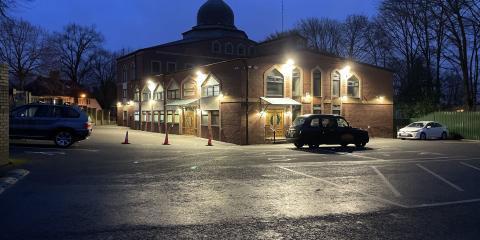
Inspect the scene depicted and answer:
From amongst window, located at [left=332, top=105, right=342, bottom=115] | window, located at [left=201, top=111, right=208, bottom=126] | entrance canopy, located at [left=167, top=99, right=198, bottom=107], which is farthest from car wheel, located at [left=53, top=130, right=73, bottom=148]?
window, located at [left=332, top=105, right=342, bottom=115]

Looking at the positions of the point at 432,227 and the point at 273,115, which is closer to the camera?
the point at 432,227

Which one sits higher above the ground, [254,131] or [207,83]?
[207,83]

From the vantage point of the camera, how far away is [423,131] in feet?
115

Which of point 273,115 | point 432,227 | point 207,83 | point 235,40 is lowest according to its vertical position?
point 432,227

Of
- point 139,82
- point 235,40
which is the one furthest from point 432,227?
point 235,40

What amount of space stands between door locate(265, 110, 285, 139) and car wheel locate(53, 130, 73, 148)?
1384 centimetres

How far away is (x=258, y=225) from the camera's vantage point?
7332mm

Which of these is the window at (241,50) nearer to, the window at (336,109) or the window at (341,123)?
the window at (336,109)

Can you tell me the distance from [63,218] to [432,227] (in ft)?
18.9

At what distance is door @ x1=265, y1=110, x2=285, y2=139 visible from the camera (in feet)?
104

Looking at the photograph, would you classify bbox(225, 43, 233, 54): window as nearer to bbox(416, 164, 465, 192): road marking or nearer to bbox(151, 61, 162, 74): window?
bbox(151, 61, 162, 74): window

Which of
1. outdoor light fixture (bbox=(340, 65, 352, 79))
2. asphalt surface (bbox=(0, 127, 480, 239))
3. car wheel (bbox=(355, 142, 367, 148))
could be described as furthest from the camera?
outdoor light fixture (bbox=(340, 65, 352, 79))

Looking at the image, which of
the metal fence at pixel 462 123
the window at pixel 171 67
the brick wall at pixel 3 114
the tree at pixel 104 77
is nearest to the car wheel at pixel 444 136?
the metal fence at pixel 462 123

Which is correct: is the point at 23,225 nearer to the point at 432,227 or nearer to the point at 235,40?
the point at 432,227
